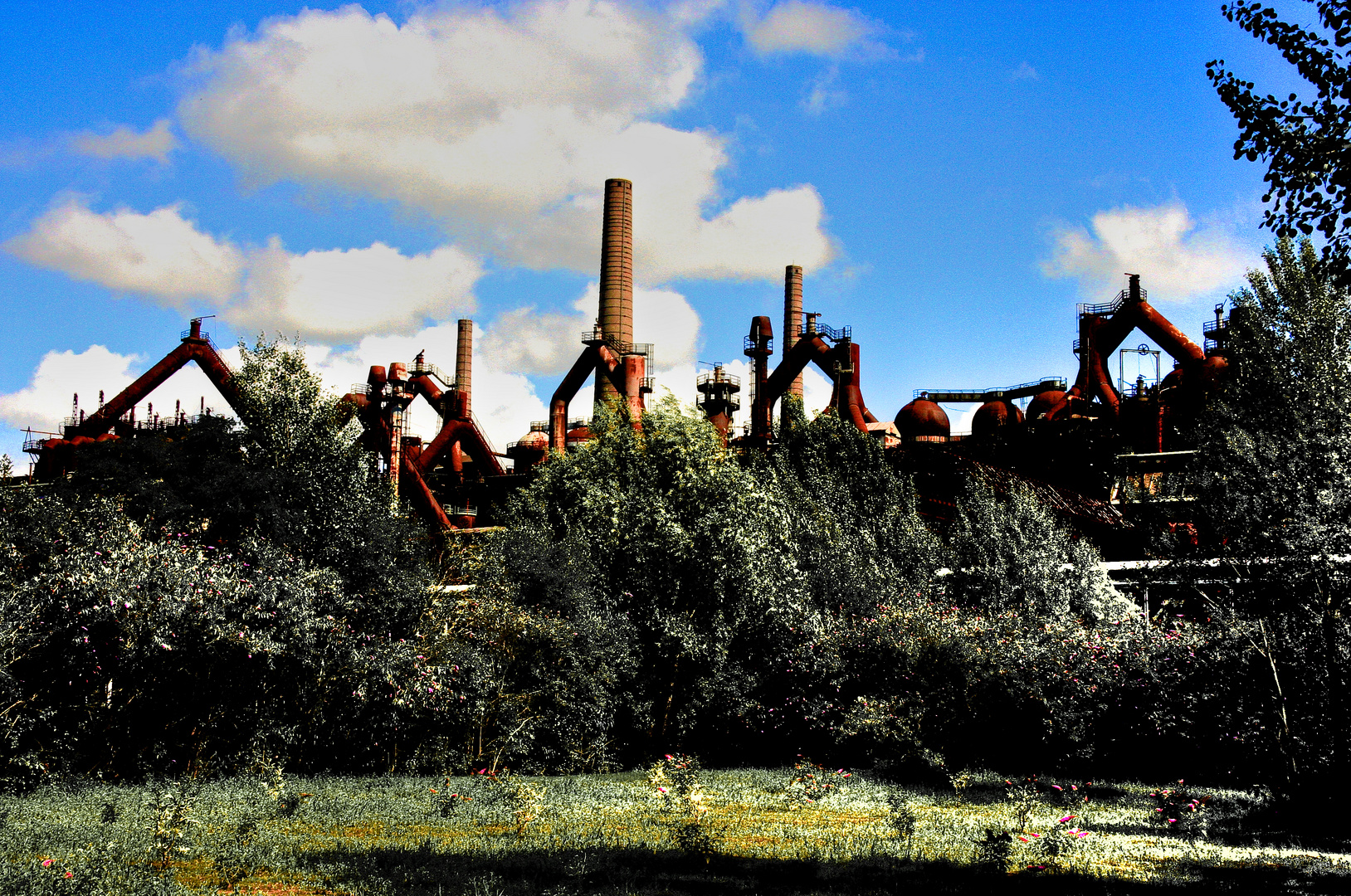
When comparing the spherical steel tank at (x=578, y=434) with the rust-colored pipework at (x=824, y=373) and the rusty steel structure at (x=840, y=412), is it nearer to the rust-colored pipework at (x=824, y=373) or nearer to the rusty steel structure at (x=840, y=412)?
the rusty steel structure at (x=840, y=412)

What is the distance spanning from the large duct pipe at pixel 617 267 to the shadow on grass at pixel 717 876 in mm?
38886

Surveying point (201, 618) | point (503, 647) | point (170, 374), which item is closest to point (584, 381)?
point (170, 374)

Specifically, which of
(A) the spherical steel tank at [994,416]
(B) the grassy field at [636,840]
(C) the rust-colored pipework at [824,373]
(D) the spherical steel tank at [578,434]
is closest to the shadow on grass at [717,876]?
(B) the grassy field at [636,840]

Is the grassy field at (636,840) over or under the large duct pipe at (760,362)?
under

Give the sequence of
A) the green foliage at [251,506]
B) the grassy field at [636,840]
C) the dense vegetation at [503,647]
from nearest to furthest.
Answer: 1. the grassy field at [636,840]
2. the dense vegetation at [503,647]
3. the green foliage at [251,506]

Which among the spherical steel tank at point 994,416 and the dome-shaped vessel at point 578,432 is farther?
the dome-shaped vessel at point 578,432

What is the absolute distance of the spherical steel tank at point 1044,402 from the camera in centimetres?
4578

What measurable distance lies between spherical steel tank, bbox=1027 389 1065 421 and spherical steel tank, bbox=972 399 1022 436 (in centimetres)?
60

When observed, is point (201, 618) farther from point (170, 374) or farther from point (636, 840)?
point (170, 374)

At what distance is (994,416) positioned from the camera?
46.2 m

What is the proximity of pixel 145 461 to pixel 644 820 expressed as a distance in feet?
31.9

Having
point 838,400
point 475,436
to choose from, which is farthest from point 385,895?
point 475,436

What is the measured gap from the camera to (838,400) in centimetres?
4453

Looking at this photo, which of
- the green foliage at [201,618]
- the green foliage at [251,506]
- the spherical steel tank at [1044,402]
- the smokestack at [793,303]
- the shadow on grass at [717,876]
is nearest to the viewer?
the shadow on grass at [717,876]
